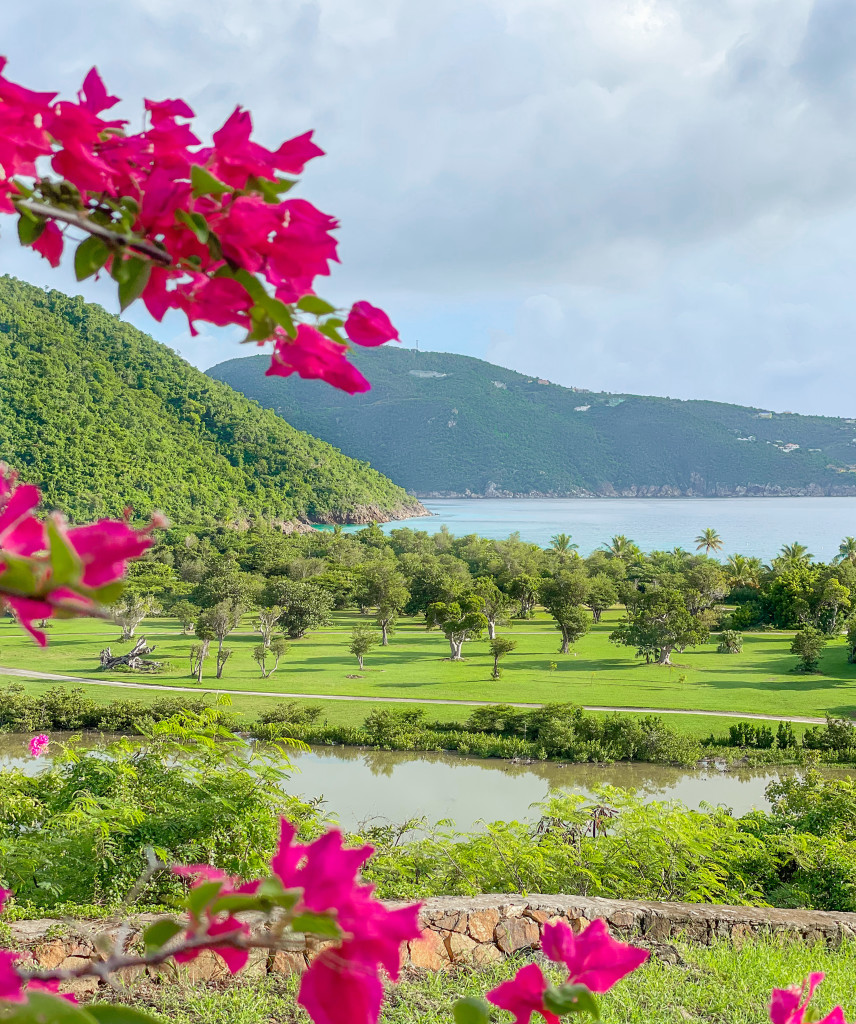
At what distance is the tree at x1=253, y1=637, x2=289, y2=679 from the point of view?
979 inches

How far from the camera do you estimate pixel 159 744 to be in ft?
20.5

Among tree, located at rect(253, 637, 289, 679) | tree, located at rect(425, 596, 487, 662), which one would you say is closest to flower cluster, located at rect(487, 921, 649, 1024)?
tree, located at rect(253, 637, 289, 679)

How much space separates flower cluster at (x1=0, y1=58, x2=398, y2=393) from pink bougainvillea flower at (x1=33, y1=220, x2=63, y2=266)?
71 millimetres

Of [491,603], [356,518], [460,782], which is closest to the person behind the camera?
[460,782]

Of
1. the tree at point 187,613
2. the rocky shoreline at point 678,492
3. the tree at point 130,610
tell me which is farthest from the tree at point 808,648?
the rocky shoreline at point 678,492

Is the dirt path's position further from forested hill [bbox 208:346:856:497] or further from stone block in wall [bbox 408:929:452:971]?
forested hill [bbox 208:346:856:497]

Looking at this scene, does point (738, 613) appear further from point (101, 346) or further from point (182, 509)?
point (101, 346)

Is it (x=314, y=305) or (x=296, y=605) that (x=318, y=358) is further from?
(x=296, y=605)

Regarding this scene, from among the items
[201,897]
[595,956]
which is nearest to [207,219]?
[201,897]

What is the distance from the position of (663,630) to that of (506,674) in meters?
5.51

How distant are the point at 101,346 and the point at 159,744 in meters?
69.0

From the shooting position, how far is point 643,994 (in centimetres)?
342

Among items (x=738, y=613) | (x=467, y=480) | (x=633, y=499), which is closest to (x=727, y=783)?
(x=738, y=613)

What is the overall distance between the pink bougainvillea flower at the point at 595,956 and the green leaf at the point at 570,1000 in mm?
139
